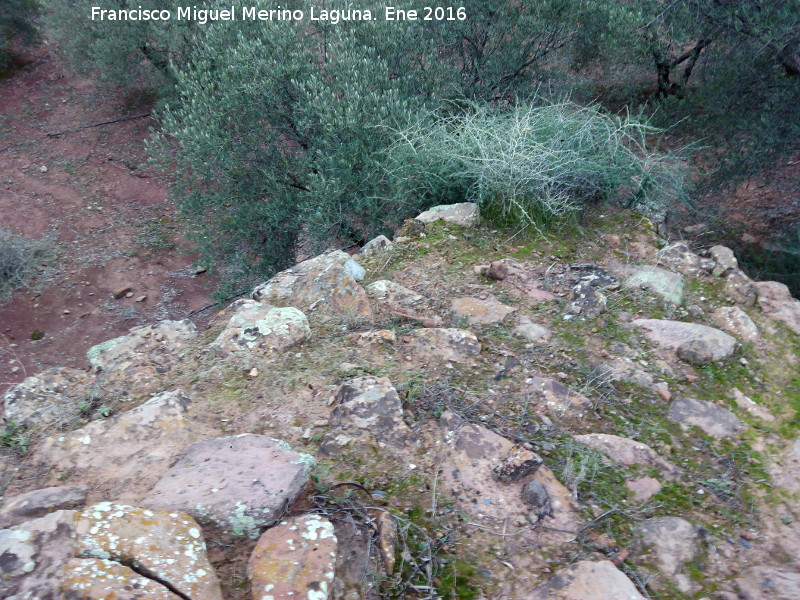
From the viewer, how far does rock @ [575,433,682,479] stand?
2754 mm

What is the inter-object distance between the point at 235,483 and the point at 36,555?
661 mm

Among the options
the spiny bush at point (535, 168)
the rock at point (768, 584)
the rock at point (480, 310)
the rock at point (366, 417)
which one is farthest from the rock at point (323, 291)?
the rock at point (768, 584)

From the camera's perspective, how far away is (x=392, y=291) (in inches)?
159

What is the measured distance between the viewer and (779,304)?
13.6 feet

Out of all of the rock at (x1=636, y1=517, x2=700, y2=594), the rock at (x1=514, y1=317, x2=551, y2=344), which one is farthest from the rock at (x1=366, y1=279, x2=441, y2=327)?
the rock at (x1=636, y1=517, x2=700, y2=594)

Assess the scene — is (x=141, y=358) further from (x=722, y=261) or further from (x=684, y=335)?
(x=722, y=261)

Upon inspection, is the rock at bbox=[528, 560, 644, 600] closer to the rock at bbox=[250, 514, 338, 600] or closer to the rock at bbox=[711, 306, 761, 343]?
the rock at bbox=[250, 514, 338, 600]

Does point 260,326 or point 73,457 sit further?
point 260,326

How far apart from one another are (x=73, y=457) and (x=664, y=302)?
11.8ft

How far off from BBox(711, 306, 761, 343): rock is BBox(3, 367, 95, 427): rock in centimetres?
386

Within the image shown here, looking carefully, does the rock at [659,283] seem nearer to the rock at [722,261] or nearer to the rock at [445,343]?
the rock at [722,261]

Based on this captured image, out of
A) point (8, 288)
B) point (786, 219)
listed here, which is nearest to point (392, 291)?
point (786, 219)

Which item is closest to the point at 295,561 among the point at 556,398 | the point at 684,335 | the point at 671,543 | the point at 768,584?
the point at 671,543

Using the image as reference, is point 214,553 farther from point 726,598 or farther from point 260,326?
point 726,598
